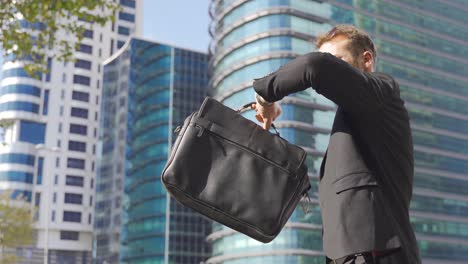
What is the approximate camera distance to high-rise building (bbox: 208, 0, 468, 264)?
57.1m

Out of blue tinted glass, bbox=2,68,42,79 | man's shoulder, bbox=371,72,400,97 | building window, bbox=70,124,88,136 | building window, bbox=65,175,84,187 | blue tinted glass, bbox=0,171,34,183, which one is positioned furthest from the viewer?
building window, bbox=70,124,88,136

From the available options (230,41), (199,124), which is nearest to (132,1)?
(230,41)

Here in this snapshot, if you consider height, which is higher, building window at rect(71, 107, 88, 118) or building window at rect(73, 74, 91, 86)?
building window at rect(73, 74, 91, 86)

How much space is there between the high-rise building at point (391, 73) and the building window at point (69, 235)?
1354 inches

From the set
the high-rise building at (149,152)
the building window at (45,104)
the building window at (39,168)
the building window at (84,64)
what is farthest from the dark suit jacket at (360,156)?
the building window at (84,64)

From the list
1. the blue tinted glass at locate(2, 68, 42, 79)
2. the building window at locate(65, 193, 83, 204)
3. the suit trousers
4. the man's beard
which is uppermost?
the blue tinted glass at locate(2, 68, 42, 79)

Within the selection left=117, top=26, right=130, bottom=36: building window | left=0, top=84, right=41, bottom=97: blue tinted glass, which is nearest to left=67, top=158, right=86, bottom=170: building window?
left=0, top=84, right=41, bottom=97: blue tinted glass

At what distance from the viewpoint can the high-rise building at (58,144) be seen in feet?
284

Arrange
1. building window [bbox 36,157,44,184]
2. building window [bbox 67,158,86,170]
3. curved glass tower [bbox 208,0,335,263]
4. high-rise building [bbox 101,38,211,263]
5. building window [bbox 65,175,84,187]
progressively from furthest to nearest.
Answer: building window [bbox 67,158,86,170] < building window [bbox 65,175,84,187] < building window [bbox 36,157,44,184] < high-rise building [bbox 101,38,211,263] < curved glass tower [bbox 208,0,335,263]

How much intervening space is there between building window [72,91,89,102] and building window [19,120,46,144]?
7.25 meters

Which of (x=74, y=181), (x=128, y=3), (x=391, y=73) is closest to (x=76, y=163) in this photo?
(x=74, y=181)

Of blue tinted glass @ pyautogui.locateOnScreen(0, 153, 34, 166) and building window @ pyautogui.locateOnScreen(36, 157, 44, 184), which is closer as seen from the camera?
blue tinted glass @ pyautogui.locateOnScreen(0, 153, 34, 166)

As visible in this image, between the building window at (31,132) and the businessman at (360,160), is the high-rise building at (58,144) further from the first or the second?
the businessman at (360,160)

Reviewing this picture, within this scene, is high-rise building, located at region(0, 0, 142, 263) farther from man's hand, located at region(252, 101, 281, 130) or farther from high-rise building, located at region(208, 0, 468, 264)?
man's hand, located at region(252, 101, 281, 130)
